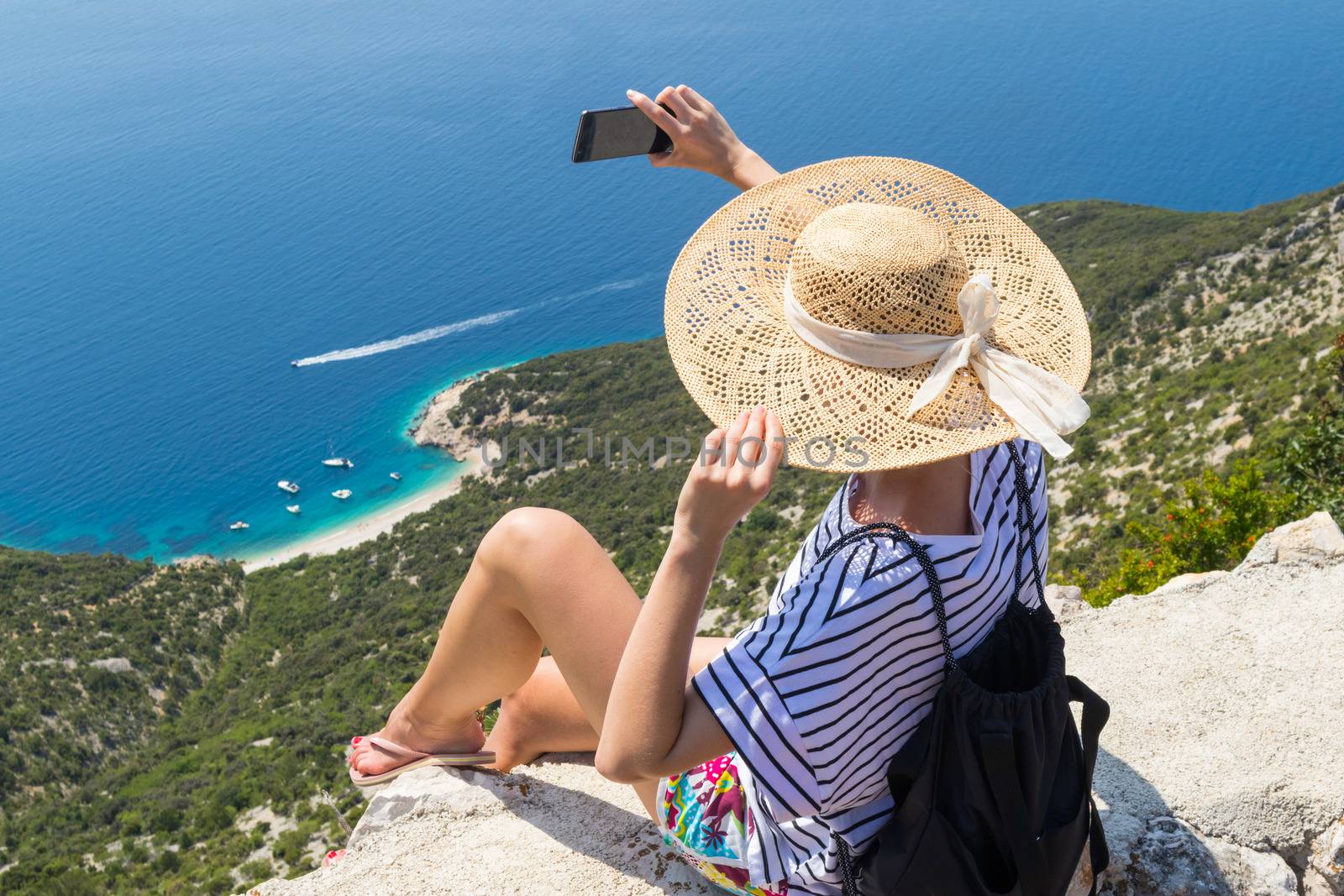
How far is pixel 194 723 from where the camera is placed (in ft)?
77.7

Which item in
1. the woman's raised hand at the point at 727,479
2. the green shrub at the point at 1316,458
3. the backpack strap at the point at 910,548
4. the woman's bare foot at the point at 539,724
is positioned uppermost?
the woman's raised hand at the point at 727,479

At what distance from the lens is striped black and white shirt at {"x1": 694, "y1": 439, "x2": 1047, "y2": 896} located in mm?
1274

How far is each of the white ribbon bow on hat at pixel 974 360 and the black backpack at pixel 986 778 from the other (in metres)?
0.22

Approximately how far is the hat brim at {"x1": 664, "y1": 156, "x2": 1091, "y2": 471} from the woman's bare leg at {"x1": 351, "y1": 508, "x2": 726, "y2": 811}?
1.63 ft

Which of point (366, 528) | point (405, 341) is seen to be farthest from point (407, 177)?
point (366, 528)

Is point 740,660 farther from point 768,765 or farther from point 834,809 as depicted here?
point 834,809

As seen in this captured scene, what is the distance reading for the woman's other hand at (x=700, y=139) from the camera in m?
2.23

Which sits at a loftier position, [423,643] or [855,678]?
[855,678]

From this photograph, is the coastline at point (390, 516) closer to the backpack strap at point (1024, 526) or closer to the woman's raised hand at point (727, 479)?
the backpack strap at point (1024, 526)

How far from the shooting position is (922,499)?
4.76 feet

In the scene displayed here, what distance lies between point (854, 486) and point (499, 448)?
37317 mm

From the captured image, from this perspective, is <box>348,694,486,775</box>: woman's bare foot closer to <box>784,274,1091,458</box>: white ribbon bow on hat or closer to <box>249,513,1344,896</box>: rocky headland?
<box>249,513,1344,896</box>: rocky headland

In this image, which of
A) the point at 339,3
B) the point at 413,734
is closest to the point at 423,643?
the point at 413,734

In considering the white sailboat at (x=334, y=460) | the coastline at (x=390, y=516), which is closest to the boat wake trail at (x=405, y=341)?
the white sailboat at (x=334, y=460)
